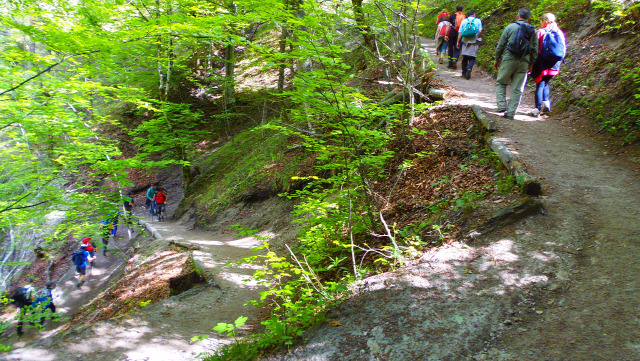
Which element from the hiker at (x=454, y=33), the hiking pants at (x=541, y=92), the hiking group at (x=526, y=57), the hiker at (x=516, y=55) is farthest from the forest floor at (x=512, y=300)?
the hiker at (x=454, y=33)

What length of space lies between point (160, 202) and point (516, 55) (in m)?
15.1

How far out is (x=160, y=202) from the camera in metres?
15.6

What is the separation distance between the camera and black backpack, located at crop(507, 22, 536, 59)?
657 centimetres

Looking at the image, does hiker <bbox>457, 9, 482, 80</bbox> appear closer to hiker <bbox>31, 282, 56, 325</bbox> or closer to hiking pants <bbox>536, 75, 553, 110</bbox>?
hiking pants <bbox>536, 75, 553, 110</bbox>

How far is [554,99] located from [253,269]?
865cm

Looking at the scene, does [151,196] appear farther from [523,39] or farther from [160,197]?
[523,39]

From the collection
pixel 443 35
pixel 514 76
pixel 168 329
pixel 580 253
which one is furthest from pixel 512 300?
pixel 443 35

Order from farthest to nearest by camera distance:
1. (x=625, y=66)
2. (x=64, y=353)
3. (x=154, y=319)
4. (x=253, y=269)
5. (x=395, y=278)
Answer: (x=253, y=269), (x=625, y=66), (x=154, y=319), (x=64, y=353), (x=395, y=278)

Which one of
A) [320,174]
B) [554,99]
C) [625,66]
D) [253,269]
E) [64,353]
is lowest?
[253,269]

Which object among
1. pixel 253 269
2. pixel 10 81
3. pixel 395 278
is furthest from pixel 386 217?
pixel 10 81

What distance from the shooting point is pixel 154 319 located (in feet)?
18.7

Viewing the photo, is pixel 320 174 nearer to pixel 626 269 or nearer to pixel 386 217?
pixel 386 217

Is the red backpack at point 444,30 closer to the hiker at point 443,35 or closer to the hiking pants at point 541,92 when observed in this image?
the hiker at point 443,35

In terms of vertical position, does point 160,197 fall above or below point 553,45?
below
